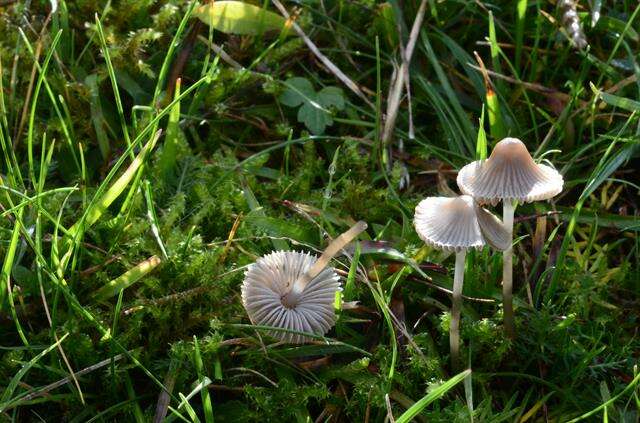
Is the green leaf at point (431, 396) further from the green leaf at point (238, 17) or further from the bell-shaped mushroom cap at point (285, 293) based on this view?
the green leaf at point (238, 17)

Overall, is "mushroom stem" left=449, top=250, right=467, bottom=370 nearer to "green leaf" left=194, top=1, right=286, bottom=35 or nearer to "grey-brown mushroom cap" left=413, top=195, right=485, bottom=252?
"grey-brown mushroom cap" left=413, top=195, right=485, bottom=252

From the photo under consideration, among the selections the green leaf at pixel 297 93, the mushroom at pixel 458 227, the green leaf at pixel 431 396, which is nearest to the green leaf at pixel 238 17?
the green leaf at pixel 297 93

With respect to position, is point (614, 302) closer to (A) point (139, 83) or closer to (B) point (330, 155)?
(B) point (330, 155)

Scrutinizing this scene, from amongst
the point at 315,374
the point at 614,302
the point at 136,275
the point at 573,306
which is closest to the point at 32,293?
the point at 136,275

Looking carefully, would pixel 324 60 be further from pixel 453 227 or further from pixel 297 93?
pixel 453 227

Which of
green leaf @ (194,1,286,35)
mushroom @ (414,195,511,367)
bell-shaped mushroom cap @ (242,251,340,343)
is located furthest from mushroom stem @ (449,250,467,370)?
green leaf @ (194,1,286,35)

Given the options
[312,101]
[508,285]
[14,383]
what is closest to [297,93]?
[312,101]

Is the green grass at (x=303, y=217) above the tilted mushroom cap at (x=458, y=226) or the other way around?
the other way around
